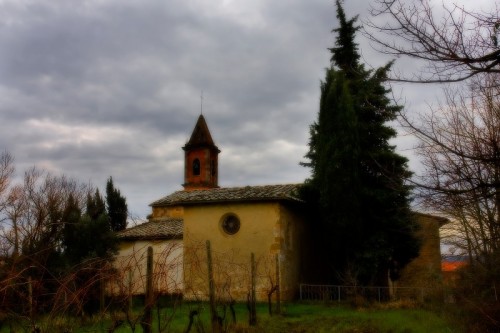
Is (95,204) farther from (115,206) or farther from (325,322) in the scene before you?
(325,322)

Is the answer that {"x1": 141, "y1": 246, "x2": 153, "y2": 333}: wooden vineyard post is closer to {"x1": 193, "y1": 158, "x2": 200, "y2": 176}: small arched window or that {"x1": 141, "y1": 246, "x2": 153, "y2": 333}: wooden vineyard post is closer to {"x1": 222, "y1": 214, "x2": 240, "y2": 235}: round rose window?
{"x1": 222, "y1": 214, "x2": 240, "y2": 235}: round rose window

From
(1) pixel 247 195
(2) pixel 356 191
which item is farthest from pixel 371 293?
(1) pixel 247 195

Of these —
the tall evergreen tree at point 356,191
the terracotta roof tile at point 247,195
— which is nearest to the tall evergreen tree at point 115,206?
the terracotta roof tile at point 247,195

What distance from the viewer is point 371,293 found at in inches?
613

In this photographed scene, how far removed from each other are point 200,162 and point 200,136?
7.07ft

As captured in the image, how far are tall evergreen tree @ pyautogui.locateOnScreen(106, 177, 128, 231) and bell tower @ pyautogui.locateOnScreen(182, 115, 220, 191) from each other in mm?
5719

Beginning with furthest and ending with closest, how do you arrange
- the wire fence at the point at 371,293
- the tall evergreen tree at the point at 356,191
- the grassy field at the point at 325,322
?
the tall evergreen tree at the point at 356,191
the wire fence at the point at 371,293
the grassy field at the point at 325,322

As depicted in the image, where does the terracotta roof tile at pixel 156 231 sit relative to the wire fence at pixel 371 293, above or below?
above

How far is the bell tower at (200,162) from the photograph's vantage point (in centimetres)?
3297

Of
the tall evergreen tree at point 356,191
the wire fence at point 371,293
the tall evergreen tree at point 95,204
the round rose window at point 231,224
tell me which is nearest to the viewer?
the wire fence at point 371,293

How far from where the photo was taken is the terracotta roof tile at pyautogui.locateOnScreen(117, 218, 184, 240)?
21172 mm

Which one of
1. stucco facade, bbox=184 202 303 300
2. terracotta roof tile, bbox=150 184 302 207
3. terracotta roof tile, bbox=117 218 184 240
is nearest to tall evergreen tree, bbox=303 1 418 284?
terracotta roof tile, bbox=150 184 302 207

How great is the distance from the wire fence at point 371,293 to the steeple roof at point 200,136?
1891cm

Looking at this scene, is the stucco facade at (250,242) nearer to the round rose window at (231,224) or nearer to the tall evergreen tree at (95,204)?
the round rose window at (231,224)
